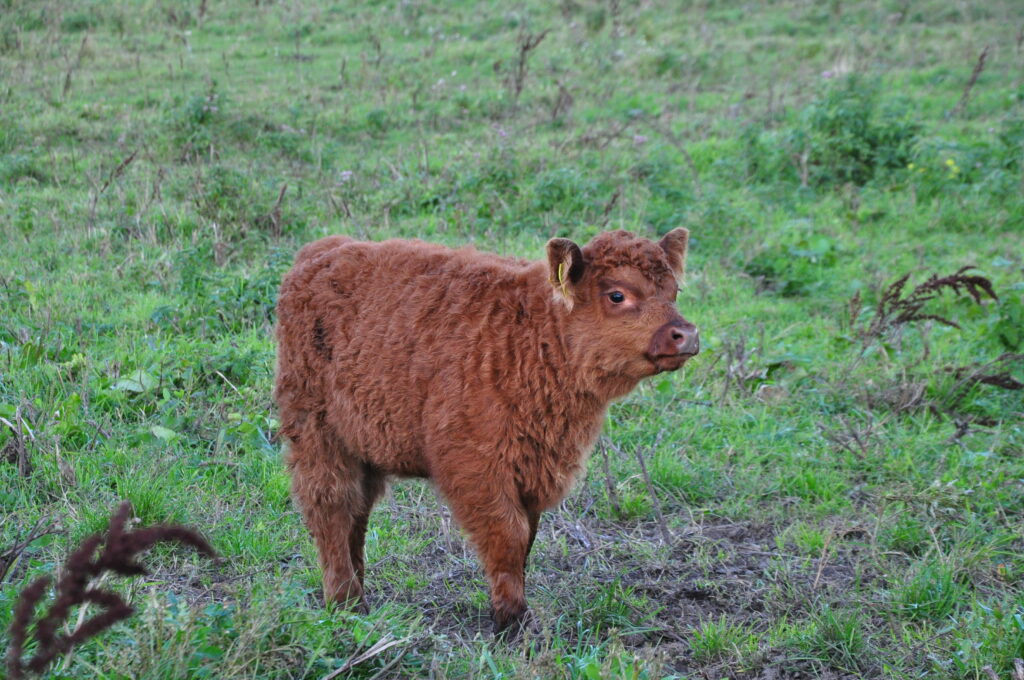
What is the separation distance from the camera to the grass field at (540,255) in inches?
152

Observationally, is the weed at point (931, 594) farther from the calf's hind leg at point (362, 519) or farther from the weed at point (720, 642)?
the calf's hind leg at point (362, 519)

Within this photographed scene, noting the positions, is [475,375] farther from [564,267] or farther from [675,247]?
[675,247]

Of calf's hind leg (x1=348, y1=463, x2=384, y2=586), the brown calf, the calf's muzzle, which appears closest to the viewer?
the calf's muzzle

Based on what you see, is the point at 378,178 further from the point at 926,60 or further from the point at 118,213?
the point at 926,60

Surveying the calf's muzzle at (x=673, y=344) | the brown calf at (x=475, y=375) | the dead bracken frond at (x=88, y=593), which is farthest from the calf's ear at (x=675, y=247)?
the dead bracken frond at (x=88, y=593)

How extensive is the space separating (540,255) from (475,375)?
3719mm

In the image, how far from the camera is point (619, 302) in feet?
12.4

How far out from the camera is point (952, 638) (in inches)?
149

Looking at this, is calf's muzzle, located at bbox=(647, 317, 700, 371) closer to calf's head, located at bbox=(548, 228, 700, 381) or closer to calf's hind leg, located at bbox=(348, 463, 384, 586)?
calf's head, located at bbox=(548, 228, 700, 381)

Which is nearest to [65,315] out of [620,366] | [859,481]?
[620,366]

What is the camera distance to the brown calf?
3695 mm

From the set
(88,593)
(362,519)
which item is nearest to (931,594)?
(362,519)

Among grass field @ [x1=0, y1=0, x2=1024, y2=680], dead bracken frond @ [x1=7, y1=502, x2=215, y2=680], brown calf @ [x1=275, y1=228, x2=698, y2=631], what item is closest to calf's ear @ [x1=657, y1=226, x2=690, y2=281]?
brown calf @ [x1=275, y1=228, x2=698, y2=631]

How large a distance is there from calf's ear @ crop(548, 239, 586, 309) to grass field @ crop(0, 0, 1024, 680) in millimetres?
1280
